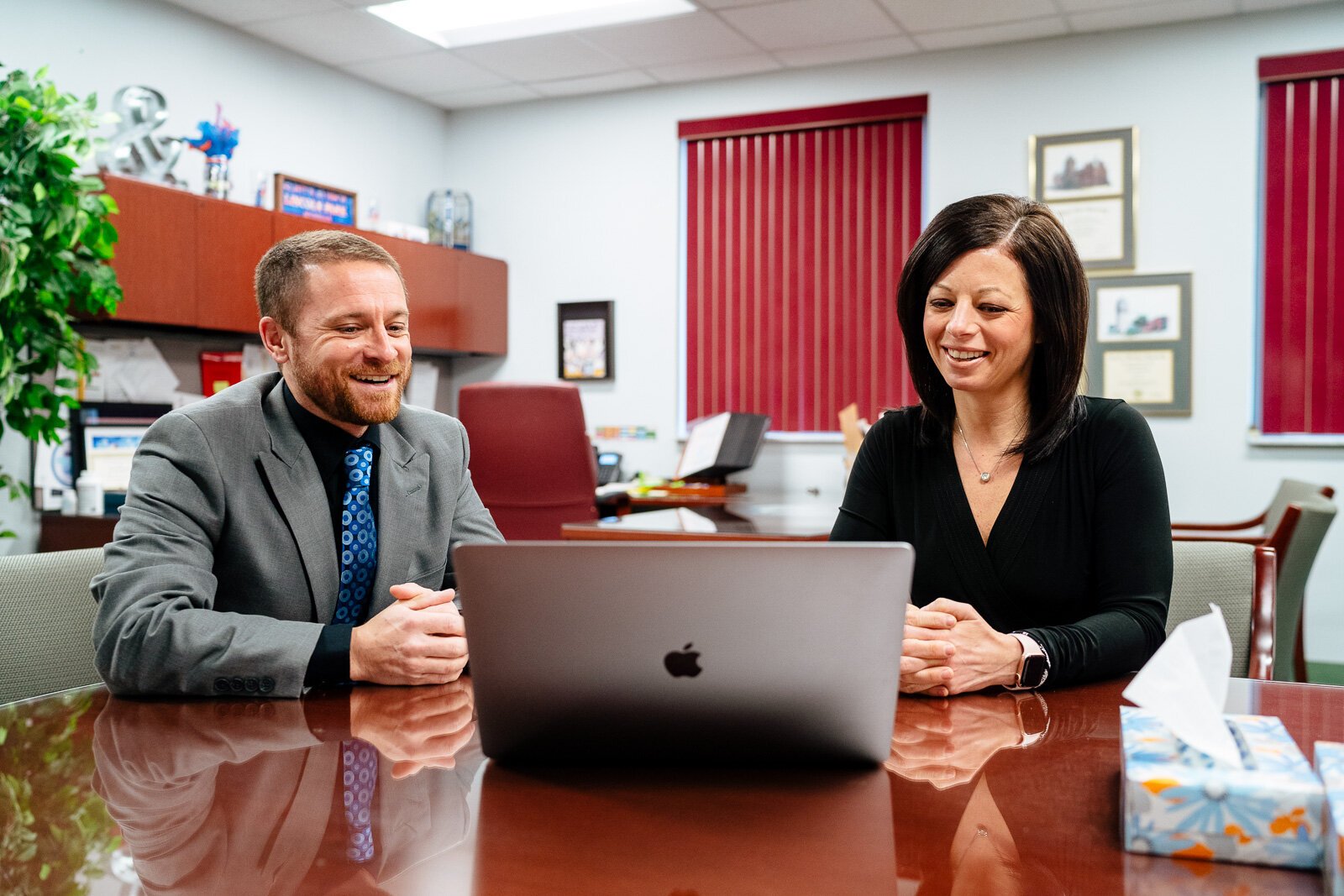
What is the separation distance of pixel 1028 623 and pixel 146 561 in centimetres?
123

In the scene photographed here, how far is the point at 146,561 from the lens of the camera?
1.39m

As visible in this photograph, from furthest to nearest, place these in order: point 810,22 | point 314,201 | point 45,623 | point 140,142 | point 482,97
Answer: point 482,97 → point 314,201 → point 810,22 → point 140,142 → point 45,623

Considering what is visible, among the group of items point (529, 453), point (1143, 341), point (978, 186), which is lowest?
point (529, 453)

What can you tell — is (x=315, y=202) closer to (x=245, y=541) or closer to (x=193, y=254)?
(x=193, y=254)

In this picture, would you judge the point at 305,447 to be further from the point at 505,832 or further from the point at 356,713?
the point at 505,832

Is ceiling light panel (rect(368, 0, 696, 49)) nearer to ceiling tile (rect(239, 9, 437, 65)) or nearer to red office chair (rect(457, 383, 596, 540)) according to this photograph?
ceiling tile (rect(239, 9, 437, 65))

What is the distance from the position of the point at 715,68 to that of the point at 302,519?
421cm

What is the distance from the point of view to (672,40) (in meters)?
4.81

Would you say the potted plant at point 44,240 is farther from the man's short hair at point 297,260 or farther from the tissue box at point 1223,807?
the tissue box at point 1223,807

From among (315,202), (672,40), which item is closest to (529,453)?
(315,202)

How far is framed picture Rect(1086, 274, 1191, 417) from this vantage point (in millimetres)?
4566

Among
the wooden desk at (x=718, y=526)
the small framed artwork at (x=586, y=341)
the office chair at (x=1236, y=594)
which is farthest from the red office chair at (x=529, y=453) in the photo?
the office chair at (x=1236, y=594)

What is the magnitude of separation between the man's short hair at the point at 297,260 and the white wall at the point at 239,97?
2.48 m

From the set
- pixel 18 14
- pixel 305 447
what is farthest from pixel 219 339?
pixel 305 447
